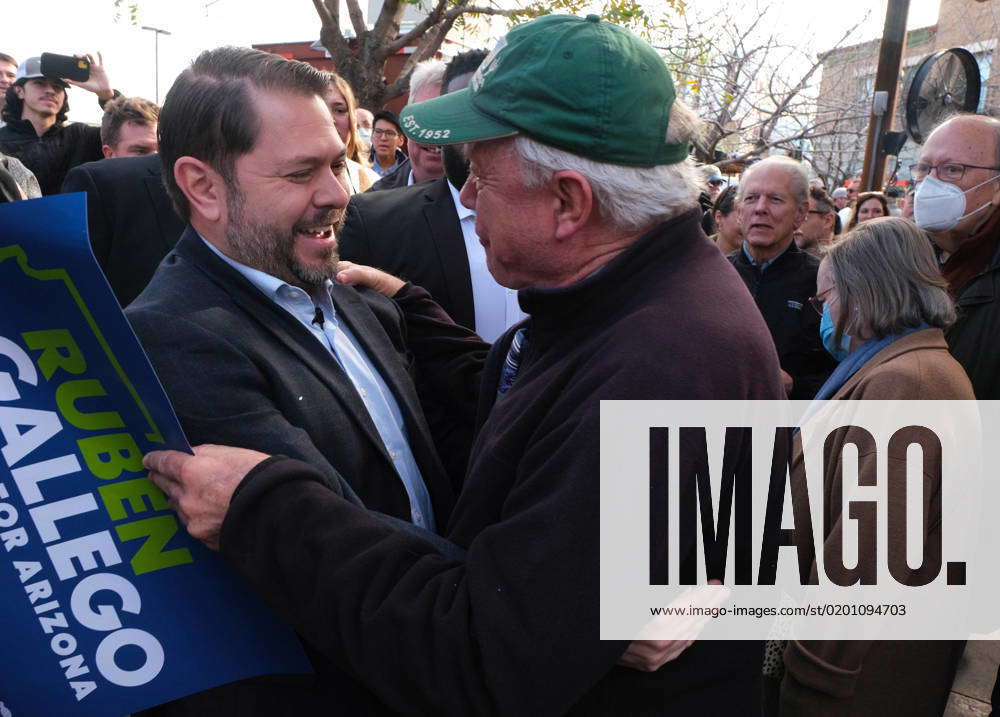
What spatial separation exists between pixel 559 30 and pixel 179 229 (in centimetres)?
284

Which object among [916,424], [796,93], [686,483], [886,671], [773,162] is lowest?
[886,671]

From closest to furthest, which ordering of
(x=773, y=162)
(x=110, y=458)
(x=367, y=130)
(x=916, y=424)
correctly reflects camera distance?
1. (x=110, y=458)
2. (x=916, y=424)
3. (x=773, y=162)
4. (x=367, y=130)

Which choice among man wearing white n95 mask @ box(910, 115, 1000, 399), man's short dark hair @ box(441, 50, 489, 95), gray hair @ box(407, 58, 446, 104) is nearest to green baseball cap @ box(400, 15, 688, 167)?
man's short dark hair @ box(441, 50, 489, 95)

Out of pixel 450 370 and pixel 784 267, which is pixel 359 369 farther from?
pixel 784 267

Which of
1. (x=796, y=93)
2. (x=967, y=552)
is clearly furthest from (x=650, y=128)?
(x=796, y=93)

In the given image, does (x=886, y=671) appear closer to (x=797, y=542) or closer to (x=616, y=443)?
(x=797, y=542)

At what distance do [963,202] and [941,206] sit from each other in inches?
3.8

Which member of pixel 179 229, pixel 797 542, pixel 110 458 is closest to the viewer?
pixel 110 458

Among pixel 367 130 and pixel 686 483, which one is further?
pixel 367 130

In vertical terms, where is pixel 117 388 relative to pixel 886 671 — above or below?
above

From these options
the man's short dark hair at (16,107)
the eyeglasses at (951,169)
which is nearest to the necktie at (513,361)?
the eyeglasses at (951,169)

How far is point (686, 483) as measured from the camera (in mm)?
1263

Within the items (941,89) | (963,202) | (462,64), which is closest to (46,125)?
(462,64)

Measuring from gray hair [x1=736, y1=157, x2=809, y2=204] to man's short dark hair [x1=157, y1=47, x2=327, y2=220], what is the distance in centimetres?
384
